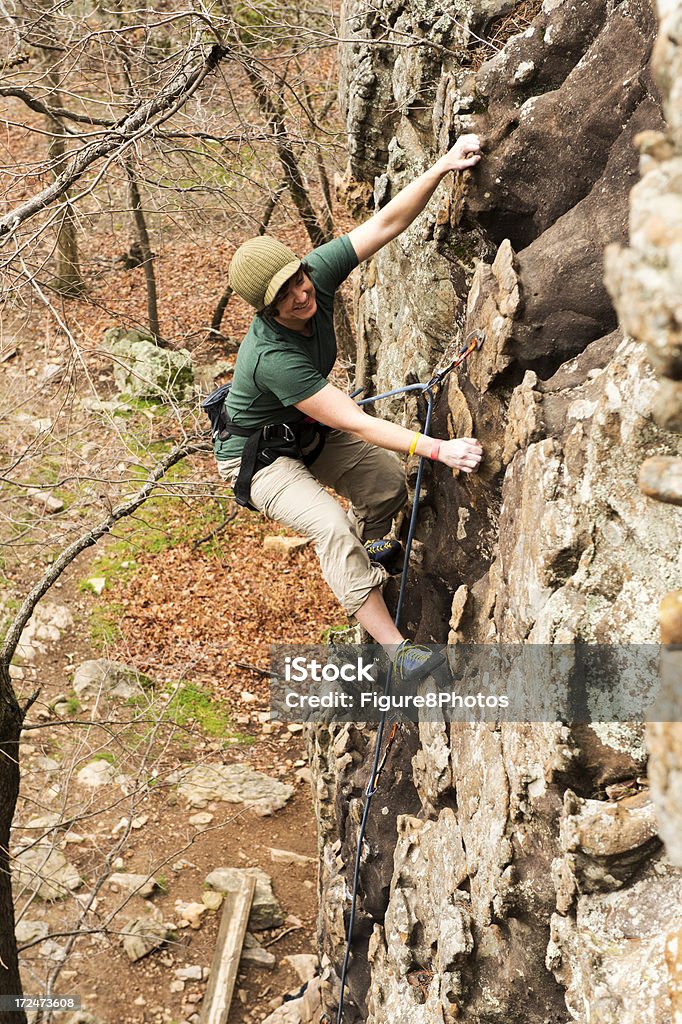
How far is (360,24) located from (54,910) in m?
8.35

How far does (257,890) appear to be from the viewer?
28.0 ft

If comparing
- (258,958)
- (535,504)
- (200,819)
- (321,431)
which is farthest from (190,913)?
(535,504)

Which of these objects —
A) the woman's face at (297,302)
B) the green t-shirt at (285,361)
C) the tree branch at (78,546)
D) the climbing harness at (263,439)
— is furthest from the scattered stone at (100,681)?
the woman's face at (297,302)

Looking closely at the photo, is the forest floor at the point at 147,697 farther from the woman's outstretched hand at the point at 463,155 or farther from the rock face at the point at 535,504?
the woman's outstretched hand at the point at 463,155

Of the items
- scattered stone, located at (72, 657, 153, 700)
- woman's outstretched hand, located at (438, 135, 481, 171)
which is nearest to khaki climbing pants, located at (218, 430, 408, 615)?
woman's outstretched hand, located at (438, 135, 481, 171)

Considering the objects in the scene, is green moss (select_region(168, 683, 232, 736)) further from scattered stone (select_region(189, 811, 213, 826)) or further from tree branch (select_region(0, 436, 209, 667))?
tree branch (select_region(0, 436, 209, 667))

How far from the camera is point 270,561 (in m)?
12.3

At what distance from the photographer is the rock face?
2801 mm

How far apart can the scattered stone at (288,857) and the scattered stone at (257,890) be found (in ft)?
0.86

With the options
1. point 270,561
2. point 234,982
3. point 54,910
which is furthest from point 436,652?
point 270,561

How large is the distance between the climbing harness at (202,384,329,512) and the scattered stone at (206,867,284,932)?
16.2 feet

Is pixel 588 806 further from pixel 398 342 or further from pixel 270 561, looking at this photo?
pixel 270 561

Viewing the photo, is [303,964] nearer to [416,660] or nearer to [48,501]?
[416,660]

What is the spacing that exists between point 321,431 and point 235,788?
583 cm
